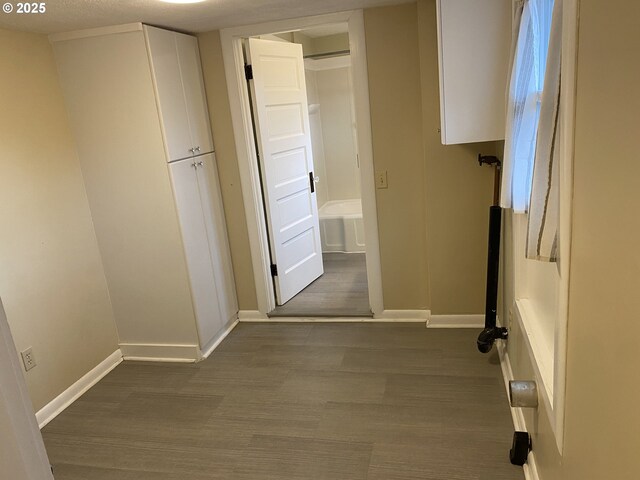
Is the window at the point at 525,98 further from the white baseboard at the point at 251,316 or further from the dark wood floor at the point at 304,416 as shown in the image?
the white baseboard at the point at 251,316

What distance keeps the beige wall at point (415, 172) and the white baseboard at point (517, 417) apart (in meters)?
0.53

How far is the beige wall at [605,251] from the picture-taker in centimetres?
85

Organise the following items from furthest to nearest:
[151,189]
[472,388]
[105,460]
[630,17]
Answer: [151,189] < [472,388] < [105,460] < [630,17]

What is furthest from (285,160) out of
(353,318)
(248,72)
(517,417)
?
(517,417)

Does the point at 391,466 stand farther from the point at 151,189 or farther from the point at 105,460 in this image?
the point at 151,189

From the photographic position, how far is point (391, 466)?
2180mm

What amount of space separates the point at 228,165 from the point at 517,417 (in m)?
2.49

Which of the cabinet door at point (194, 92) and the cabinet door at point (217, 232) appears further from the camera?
the cabinet door at point (217, 232)

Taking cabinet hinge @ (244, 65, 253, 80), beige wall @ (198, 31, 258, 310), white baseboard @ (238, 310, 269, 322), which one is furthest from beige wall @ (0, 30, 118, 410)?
cabinet hinge @ (244, 65, 253, 80)

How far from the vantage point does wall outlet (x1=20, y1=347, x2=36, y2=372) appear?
269 centimetres

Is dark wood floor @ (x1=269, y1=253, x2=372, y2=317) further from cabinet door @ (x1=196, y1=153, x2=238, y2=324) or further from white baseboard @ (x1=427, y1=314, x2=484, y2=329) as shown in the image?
white baseboard @ (x1=427, y1=314, x2=484, y2=329)

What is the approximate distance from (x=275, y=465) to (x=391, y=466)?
0.53m

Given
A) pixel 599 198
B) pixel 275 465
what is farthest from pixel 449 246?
pixel 599 198

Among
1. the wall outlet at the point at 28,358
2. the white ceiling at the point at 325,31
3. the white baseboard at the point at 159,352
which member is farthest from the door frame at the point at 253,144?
the white ceiling at the point at 325,31
